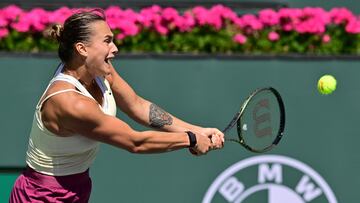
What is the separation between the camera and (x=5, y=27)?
608 cm

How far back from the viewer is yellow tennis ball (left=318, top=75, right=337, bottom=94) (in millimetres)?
5423

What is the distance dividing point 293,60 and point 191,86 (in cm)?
65

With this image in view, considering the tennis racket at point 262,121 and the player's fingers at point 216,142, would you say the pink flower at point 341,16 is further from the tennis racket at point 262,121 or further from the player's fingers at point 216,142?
the player's fingers at point 216,142

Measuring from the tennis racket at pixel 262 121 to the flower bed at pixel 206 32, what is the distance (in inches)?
48.4

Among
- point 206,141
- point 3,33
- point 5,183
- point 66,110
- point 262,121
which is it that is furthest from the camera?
point 3,33

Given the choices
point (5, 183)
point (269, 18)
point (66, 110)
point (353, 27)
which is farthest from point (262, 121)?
point (5, 183)

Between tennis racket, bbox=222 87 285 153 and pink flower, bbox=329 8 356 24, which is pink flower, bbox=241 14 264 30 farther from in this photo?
tennis racket, bbox=222 87 285 153

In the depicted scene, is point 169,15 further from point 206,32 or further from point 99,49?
point 99,49

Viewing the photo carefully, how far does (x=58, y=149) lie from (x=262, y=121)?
4.21 feet

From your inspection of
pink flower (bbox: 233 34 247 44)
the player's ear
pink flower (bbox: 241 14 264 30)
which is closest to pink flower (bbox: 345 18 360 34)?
pink flower (bbox: 241 14 264 30)

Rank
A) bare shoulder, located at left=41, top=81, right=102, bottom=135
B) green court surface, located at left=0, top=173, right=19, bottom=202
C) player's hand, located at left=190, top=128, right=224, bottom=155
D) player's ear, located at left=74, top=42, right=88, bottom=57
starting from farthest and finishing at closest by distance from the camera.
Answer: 1. green court surface, located at left=0, top=173, right=19, bottom=202
2. player's hand, located at left=190, top=128, right=224, bottom=155
3. player's ear, located at left=74, top=42, right=88, bottom=57
4. bare shoulder, located at left=41, top=81, right=102, bottom=135

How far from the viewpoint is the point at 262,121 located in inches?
190

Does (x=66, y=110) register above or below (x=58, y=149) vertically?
Answer: above

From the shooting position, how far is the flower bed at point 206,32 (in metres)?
6.05
